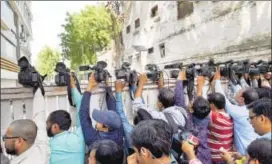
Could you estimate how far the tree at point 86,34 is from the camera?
22.0 meters

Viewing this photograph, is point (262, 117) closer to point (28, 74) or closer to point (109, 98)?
point (109, 98)

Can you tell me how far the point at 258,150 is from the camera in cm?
177

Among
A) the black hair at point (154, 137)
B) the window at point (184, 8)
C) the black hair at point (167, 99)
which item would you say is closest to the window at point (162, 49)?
the window at point (184, 8)

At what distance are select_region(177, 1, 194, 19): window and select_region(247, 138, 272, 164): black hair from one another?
11.2 metres

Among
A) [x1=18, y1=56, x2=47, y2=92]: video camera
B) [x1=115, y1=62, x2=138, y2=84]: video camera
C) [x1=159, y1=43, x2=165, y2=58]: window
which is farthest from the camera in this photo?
[x1=159, y1=43, x2=165, y2=58]: window

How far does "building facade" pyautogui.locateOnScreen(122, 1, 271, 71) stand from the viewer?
372 inches

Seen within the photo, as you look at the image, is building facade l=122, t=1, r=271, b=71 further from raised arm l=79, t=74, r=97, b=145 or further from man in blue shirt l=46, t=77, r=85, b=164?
man in blue shirt l=46, t=77, r=85, b=164

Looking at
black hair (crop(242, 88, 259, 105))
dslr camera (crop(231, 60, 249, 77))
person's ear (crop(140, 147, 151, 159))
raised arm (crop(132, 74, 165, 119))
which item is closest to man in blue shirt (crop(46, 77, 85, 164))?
raised arm (crop(132, 74, 165, 119))

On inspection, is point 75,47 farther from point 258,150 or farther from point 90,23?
point 258,150

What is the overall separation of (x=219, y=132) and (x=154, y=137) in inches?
59.3

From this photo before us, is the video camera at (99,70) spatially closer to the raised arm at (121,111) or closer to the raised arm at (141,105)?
the raised arm at (121,111)

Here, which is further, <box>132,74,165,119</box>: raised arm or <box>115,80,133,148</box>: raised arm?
<box>132,74,165,119</box>: raised arm

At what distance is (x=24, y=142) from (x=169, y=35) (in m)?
12.7

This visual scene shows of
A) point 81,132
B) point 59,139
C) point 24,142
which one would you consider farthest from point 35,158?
point 81,132
